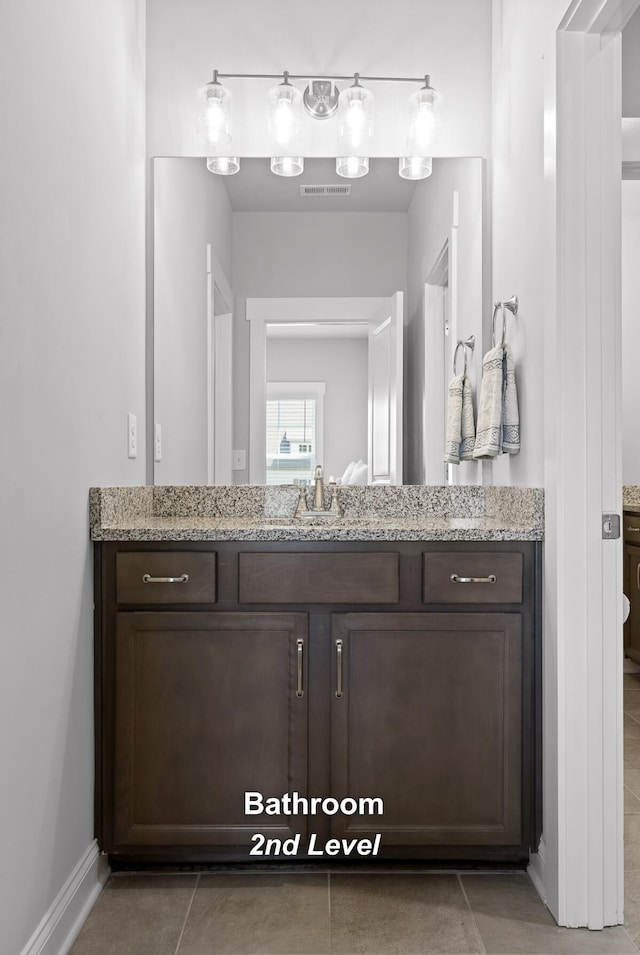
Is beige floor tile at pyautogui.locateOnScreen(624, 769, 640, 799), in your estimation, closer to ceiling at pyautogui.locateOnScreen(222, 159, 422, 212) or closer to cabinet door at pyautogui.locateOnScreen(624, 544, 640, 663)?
cabinet door at pyautogui.locateOnScreen(624, 544, 640, 663)

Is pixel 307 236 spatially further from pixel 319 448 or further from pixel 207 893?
pixel 207 893

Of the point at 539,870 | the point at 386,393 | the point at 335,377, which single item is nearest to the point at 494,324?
the point at 386,393

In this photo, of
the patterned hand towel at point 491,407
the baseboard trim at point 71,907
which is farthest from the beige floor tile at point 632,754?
the baseboard trim at point 71,907

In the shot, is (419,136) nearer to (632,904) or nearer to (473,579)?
(473,579)

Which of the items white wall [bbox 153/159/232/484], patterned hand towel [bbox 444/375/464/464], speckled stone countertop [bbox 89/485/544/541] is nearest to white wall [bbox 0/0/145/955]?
speckled stone countertop [bbox 89/485/544/541]

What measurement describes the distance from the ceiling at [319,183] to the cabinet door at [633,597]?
87.7 inches

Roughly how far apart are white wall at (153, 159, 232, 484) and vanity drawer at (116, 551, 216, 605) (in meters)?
0.58

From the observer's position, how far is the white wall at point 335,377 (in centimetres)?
243

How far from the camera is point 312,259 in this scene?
2.49 meters

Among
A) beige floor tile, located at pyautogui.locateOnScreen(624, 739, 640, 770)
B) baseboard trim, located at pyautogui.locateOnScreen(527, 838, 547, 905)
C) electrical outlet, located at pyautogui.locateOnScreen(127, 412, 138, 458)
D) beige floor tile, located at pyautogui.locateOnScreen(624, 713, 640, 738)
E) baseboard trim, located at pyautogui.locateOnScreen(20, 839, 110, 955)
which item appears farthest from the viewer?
beige floor tile, located at pyautogui.locateOnScreen(624, 713, 640, 738)

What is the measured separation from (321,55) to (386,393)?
44.0 inches

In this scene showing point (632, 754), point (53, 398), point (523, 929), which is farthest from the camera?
point (632, 754)

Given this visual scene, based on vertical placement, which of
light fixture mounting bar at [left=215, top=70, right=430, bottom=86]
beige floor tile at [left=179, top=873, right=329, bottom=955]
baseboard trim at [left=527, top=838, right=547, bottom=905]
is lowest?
beige floor tile at [left=179, top=873, right=329, bottom=955]

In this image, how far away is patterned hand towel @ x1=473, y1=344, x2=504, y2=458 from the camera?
7.03 feet
